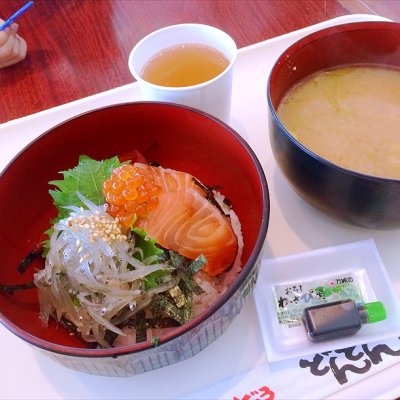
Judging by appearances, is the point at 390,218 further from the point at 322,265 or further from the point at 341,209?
the point at 322,265

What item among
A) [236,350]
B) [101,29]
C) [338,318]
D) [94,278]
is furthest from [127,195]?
[101,29]

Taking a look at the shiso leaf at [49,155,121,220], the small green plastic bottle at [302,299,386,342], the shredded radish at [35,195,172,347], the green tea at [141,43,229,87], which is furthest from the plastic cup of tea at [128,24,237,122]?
the small green plastic bottle at [302,299,386,342]

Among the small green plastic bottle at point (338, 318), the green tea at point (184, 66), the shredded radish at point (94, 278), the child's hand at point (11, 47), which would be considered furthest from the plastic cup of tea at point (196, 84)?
the child's hand at point (11, 47)

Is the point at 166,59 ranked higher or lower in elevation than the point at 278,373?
Result: higher

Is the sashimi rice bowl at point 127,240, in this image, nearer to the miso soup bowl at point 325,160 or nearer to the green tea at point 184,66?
the miso soup bowl at point 325,160

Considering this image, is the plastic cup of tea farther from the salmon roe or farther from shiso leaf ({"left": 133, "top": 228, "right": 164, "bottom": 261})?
shiso leaf ({"left": 133, "top": 228, "right": 164, "bottom": 261})

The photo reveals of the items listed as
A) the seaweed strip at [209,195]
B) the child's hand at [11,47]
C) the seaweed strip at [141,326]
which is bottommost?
the seaweed strip at [141,326]

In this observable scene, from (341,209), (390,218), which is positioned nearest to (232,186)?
(341,209)
